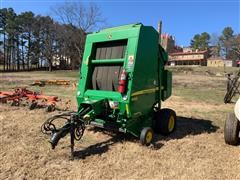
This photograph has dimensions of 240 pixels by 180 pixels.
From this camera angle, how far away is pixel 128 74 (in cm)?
577

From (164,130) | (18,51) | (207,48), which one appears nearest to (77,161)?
(164,130)

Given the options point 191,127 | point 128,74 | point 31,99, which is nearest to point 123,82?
point 128,74

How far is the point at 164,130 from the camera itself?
21.7ft

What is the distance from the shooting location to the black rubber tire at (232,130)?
602cm

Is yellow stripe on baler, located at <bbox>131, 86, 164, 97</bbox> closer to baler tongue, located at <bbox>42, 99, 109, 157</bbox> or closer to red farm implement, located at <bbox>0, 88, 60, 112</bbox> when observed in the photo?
baler tongue, located at <bbox>42, 99, 109, 157</bbox>

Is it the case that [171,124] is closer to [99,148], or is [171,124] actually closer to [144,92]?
[144,92]

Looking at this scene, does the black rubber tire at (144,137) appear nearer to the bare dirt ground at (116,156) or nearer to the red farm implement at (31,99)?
the bare dirt ground at (116,156)

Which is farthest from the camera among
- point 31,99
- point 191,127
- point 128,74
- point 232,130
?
point 31,99

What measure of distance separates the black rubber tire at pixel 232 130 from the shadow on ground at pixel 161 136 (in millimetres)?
967

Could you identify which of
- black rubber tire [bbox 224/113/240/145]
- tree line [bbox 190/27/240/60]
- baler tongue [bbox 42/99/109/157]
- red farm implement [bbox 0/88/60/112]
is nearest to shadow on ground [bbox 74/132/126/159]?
baler tongue [bbox 42/99/109/157]

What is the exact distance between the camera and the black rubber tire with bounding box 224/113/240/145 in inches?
237

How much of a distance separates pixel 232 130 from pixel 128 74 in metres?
2.26

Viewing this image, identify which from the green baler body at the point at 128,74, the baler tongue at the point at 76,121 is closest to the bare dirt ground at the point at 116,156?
the baler tongue at the point at 76,121

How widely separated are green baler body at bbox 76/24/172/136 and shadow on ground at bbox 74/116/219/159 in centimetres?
34
